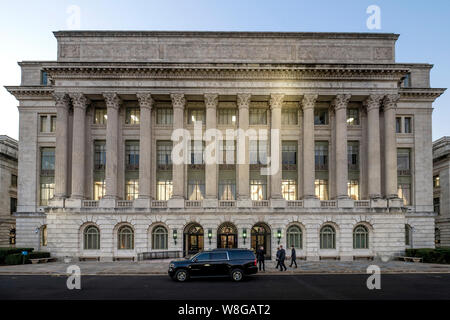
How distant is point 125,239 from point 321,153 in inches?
962

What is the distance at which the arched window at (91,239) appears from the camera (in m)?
37.6

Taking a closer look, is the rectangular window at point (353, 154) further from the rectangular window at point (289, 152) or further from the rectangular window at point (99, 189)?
the rectangular window at point (99, 189)

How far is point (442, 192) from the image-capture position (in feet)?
173

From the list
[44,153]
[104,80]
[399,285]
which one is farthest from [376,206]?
[44,153]

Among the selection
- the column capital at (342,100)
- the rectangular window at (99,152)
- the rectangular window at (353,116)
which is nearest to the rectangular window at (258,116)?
the column capital at (342,100)

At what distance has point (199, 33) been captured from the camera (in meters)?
40.9

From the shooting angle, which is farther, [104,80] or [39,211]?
[39,211]

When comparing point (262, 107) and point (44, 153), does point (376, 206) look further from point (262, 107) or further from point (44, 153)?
point (44, 153)

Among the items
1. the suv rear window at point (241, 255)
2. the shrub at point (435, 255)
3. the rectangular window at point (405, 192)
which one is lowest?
the shrub at point (435, 255)

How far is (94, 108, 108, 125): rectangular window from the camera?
4209cm

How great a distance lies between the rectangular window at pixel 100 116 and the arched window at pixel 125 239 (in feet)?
43.3

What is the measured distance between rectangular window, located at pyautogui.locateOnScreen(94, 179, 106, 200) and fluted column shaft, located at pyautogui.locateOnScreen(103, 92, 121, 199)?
3315 mm
